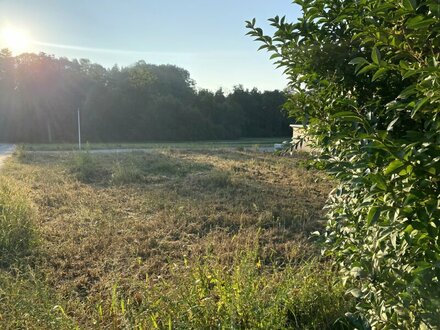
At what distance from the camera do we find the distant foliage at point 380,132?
1.12m

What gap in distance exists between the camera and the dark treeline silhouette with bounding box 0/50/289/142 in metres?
33.2

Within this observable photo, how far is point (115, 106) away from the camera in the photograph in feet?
120

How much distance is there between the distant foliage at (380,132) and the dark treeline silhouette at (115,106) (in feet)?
111

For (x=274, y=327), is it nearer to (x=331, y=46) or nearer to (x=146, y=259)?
(x=331, y=46)

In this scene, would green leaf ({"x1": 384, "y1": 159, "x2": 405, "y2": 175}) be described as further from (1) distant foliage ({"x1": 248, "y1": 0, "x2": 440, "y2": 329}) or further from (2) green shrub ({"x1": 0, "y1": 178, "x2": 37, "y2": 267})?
(2) green shrub ({"x1": 0, "y1": 178, "x2": 37, "y2": 267})

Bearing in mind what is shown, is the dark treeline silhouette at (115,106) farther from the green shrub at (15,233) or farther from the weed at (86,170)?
the green shrub at (15,233)

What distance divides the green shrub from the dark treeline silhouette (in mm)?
30437

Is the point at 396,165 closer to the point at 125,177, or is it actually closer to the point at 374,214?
the point at 374,214

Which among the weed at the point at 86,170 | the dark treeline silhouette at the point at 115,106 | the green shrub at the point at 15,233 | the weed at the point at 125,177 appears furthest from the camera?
the dark treeline silhouette at the point at 115,106

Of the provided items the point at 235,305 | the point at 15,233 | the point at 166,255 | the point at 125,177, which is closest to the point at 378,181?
the point at 235,305

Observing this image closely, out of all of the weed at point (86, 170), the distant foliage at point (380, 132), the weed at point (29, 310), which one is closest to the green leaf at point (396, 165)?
the distant foliage at point (380, 132)

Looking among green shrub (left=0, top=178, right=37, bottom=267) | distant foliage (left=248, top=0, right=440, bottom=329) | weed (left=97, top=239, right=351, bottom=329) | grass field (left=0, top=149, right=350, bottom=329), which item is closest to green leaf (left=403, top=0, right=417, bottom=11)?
distant foliage (left=248, top=0, right=440, bottom=329)

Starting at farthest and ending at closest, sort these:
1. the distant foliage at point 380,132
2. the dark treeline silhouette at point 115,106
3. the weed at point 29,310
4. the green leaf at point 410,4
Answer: the dark treeline silhouette at point 115,106 < the weed at point 29,310 < the distant foliage at point 380,132 < the green leaf at point 410,4

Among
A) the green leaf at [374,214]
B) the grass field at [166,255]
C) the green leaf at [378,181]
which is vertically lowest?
the grass field at [166,255]
